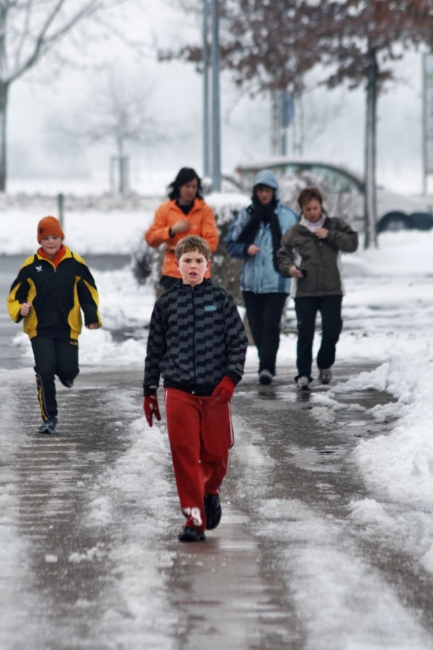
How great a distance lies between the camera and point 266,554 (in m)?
5.06

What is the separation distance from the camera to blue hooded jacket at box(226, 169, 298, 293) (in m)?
9.71

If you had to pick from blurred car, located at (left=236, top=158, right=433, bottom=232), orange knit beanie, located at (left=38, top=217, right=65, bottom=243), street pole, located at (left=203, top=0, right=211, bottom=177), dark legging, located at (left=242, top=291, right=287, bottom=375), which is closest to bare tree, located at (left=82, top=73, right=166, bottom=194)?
street pole, located at (left=203, top=0, right=211, bottom=177)

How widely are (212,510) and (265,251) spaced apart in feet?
14.9

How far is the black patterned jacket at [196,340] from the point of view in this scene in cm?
532

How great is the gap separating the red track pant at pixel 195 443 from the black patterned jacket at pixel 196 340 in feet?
0.23

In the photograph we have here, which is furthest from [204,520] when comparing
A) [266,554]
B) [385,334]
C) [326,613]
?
[385,334]

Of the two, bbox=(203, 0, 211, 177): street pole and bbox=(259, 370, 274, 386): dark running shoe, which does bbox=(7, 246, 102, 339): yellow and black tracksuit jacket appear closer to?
bbox=(259, 370, 274, 386): dark running shoe

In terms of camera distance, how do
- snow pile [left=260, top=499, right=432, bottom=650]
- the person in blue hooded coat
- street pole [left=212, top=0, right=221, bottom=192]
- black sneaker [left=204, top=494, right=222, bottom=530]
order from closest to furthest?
1. snow pile [left=260, top=499, right=432, bottom=650]
2. black sneaker [left=204, top=494, right=222, bottom=530]
3. the person in blue hooded coat
4. street pole [left=212, top=0, right=221, bottom=192]

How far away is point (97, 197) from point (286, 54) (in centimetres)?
1471

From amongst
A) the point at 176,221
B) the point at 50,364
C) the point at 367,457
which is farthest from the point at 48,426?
the point at 176,221

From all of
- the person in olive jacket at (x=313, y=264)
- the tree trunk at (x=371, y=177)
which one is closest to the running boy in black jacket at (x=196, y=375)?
the person in olive jacket at (x=313, y=264)

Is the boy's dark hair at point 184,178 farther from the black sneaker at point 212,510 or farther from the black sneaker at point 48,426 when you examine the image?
the black sneaker at point 212,510

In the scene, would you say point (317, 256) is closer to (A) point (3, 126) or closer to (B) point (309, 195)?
(B) point (309, 195)

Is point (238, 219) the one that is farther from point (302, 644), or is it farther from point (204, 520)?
point (302, 644)
